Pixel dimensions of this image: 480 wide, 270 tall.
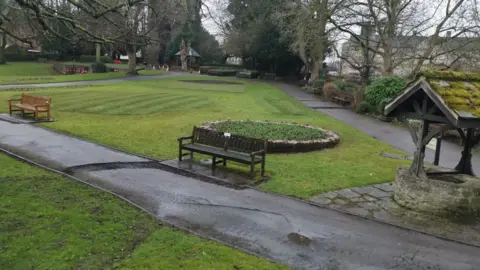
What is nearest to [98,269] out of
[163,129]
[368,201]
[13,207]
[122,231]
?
[122,231]

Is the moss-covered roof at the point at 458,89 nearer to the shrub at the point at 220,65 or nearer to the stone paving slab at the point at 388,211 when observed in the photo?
the stone paving slab at the point at 388,211

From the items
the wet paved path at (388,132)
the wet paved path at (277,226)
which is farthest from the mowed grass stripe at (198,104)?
the wet paved path at (277,226)

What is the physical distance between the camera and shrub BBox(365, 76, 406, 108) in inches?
898

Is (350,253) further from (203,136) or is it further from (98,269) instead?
(203,136)

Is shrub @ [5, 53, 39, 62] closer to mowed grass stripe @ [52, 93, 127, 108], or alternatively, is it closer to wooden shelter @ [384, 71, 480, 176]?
mowed grass stripe @ [52, 93, 127, 108]

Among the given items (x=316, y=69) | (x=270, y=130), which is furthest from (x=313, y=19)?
(x=270, y=130)

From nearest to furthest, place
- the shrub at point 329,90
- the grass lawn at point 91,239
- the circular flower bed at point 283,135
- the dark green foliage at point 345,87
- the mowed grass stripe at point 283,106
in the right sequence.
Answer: the grass lawn at point 91,239
the circular flower bed at point 283,135
the mowed grass stripe at point 283,106
the dark green foliage at point 345,87
the shrub at point 329,90

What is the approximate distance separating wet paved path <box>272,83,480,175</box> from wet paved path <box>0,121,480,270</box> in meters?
6.62

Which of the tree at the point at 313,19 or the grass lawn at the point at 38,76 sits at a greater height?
the tree at the point at 313,19

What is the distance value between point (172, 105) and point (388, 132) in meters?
11.6

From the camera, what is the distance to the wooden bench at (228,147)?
Result: 10430 millimetres

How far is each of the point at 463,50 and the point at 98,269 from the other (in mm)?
24798

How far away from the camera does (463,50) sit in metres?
24.1

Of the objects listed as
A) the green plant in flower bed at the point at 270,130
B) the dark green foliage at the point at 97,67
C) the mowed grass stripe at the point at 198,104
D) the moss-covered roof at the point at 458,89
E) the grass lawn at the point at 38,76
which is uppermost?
the dark green foliage at the point at 97,67
